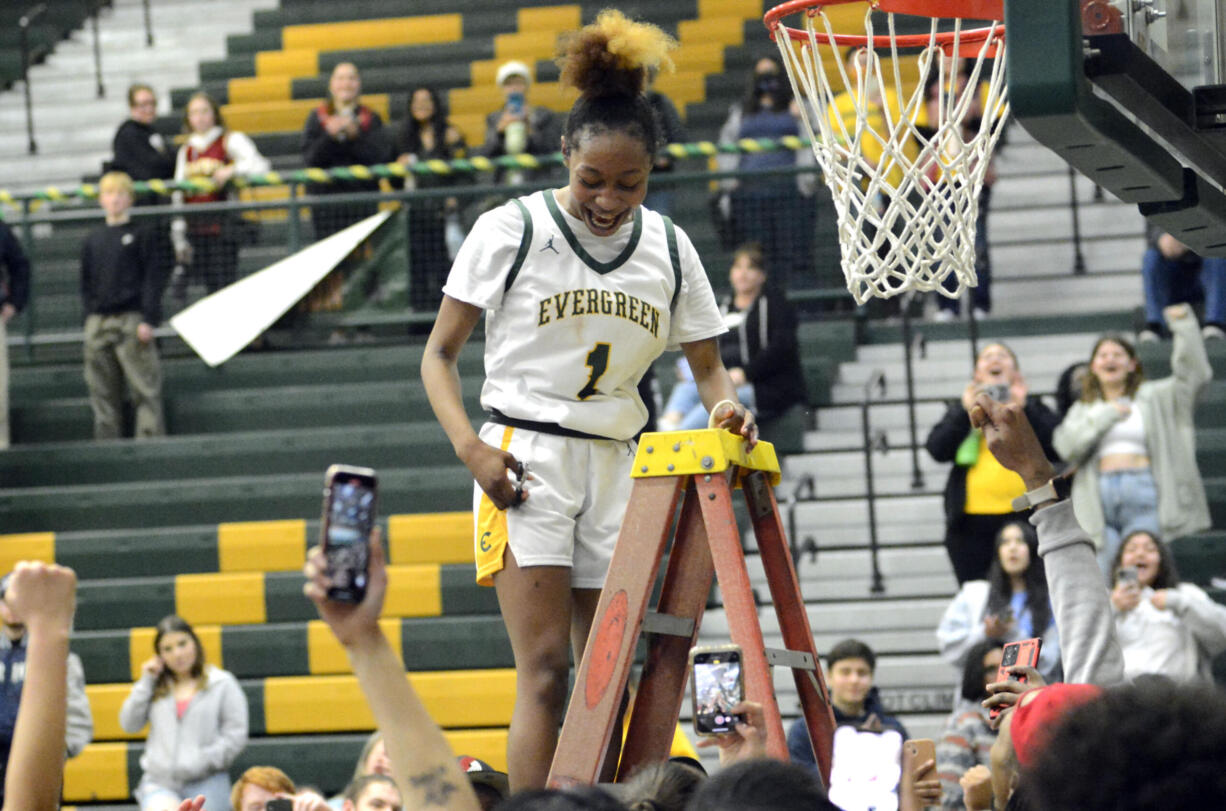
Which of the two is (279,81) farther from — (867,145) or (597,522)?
(597,522)

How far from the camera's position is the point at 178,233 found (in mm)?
11891

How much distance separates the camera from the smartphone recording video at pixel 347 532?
245 cm

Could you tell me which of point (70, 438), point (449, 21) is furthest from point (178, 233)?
point (449, 21)

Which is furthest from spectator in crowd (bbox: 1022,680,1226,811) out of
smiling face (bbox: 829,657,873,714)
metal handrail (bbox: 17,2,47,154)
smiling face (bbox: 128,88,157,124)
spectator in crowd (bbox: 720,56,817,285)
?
metal handrail (bbox: 17,2,47,154)

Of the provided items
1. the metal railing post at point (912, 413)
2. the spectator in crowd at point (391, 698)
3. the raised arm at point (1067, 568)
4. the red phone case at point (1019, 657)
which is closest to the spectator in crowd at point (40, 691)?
the spectator in crowd at point (391, 698)

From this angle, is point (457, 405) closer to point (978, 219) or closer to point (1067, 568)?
point (1067, 568)

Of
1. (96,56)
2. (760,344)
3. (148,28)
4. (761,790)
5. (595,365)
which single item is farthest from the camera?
(148,28)

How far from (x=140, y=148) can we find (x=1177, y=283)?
24.0ft

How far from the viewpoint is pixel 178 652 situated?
8664 mm

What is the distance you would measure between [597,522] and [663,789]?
1.36m

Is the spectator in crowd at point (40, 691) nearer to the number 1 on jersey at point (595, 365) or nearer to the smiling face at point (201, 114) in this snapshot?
the number 1 on jersey at point (595, 365)

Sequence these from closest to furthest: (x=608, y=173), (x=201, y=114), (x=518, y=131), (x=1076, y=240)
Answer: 1. (x=608, y=173)
2. (x=1076, y=240)
3. (x=518, y=131)
4. (x=201, y=114)

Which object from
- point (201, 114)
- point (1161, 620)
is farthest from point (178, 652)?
point (201, 114)

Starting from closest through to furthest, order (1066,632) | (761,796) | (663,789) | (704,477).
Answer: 1. (761,796)
2. (663,789)
3. (1066,632)
4. (704,477)
